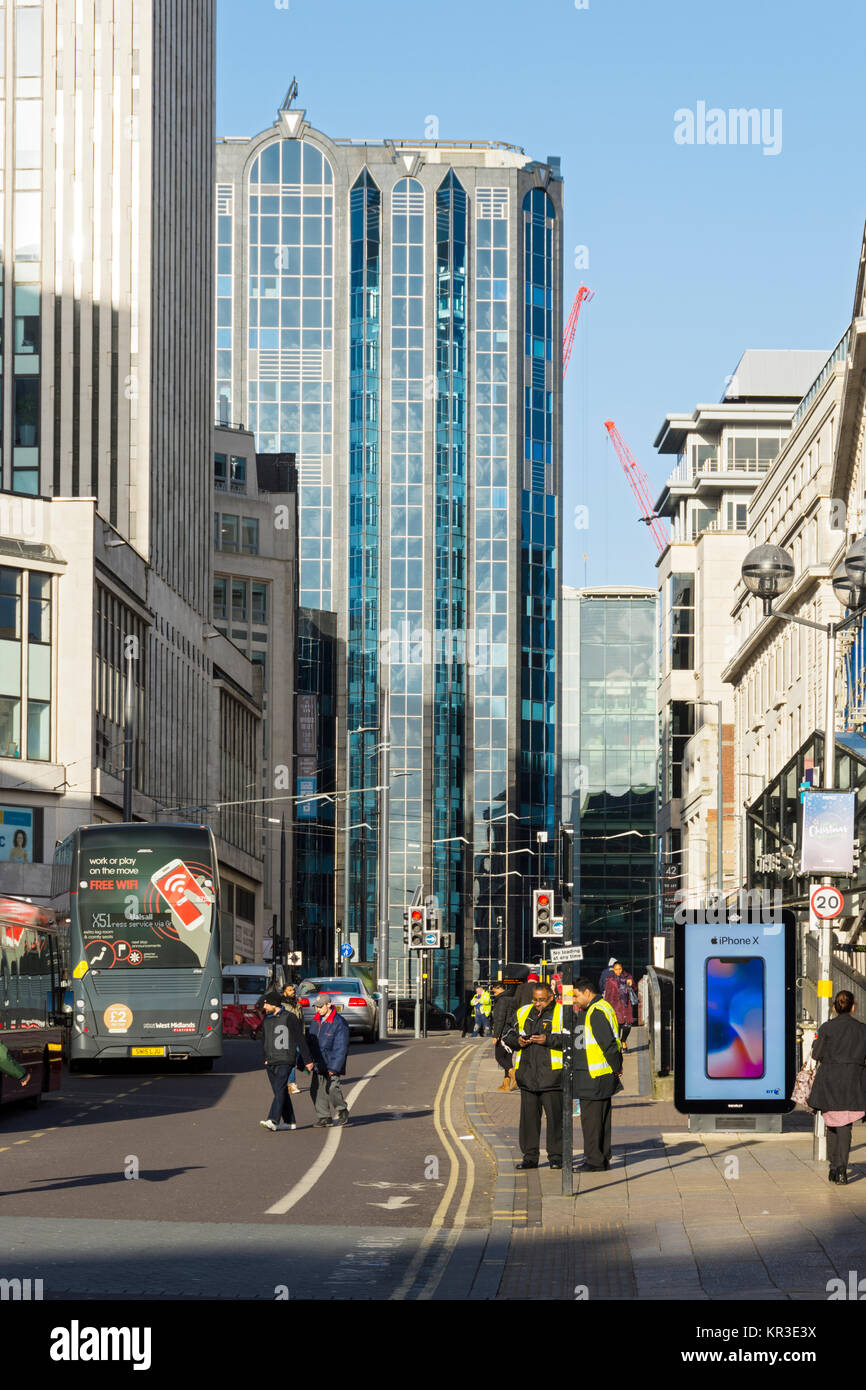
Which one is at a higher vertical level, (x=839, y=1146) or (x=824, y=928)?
(x=824, y=928)

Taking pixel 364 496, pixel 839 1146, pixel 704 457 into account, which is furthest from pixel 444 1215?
pixel 364 496

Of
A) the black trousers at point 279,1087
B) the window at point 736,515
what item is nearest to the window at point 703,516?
the window at point 736,515

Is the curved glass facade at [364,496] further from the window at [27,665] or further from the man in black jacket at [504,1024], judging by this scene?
the man in black jacket at [504,1024]

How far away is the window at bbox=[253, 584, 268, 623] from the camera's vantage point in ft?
414

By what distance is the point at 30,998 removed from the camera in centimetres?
2722

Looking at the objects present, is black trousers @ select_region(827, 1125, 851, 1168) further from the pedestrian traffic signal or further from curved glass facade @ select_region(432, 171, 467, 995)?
curved glass facade @ select_region(432, 171, 467, 995)

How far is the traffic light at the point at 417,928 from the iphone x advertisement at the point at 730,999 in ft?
116

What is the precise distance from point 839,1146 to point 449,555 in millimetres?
126389

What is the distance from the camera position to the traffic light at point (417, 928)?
56500 mm

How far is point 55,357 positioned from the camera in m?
78.4

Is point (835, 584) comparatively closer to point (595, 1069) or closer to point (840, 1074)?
point (840, 1074)

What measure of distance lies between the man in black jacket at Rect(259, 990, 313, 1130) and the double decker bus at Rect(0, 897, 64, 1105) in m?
3.37

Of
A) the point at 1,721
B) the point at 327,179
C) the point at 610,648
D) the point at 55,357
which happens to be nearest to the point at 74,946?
the point at 1,721
